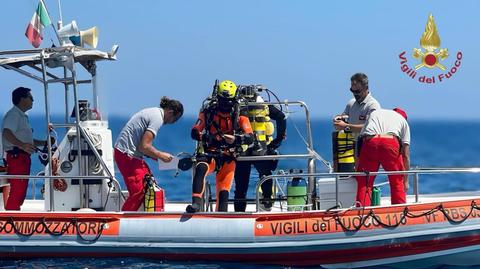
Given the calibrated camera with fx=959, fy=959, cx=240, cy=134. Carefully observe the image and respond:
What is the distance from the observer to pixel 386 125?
1046 cm

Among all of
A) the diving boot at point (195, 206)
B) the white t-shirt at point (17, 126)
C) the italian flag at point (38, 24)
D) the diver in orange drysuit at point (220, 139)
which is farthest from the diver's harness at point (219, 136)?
the italian flag at point (38, 24)

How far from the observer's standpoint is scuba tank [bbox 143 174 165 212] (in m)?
10.9

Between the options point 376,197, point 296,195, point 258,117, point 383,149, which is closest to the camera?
point 383,149

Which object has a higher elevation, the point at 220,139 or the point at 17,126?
the point at 17,126

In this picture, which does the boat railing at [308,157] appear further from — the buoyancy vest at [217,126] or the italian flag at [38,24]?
the italian flag at [38,24]

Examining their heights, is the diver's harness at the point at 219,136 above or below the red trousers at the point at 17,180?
above

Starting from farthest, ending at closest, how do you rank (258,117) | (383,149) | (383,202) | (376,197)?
(383,202)
(258,117)
(376,197)
(383,149)

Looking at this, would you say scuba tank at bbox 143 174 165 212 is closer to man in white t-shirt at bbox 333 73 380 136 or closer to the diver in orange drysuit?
the diver in orange drysuit

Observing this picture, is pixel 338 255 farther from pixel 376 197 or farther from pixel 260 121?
pixel 260 121

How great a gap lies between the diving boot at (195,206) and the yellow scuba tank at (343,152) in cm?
171

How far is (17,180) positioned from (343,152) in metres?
3.89

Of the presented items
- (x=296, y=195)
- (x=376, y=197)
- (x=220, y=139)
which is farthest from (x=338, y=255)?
(x=220, y=139)

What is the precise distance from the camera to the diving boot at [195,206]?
10641mm

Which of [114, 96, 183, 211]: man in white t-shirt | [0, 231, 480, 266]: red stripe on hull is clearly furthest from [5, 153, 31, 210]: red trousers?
[0, 231, 480, 266]: red stripe on hull
